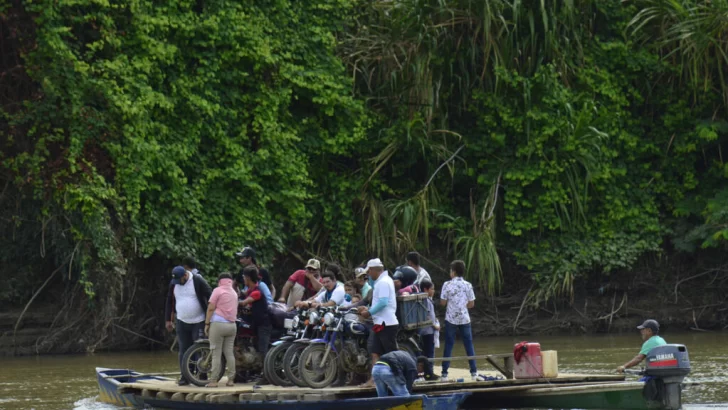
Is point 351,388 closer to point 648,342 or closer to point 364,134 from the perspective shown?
point 648,342

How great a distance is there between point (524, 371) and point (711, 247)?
13.2m

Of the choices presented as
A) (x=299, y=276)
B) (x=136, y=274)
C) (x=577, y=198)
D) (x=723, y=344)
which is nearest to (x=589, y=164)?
(x=577, y=198)

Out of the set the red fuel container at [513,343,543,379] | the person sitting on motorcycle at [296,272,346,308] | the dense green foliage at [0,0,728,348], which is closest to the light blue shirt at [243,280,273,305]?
the person sitting on motorcycle at [296,272,346,308]

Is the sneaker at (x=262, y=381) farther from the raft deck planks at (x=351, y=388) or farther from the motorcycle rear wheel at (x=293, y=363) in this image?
the motorcycle rear wheel at (x=293, y=363)

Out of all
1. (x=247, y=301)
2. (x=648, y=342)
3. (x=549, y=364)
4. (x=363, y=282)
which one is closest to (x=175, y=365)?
(x=247, y=301)

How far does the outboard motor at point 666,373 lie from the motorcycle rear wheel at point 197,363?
5.20 metres

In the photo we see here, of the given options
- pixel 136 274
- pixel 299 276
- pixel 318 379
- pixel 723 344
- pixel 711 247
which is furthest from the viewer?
pixel 711 247

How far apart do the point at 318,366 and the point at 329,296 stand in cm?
110

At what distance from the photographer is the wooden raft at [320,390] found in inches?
534

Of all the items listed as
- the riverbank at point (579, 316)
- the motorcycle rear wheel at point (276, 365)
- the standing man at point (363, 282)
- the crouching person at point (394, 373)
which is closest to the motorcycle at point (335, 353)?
the standing man at point (363, 282)

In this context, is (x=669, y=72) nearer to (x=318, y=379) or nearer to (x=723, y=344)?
(x=723, y=344)

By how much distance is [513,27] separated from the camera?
25.8m

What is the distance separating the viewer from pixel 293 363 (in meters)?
14.5

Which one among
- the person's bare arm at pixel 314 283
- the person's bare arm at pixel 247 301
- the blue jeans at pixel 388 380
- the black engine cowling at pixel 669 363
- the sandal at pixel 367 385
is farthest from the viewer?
the person's bare arm at pixel 314 283
